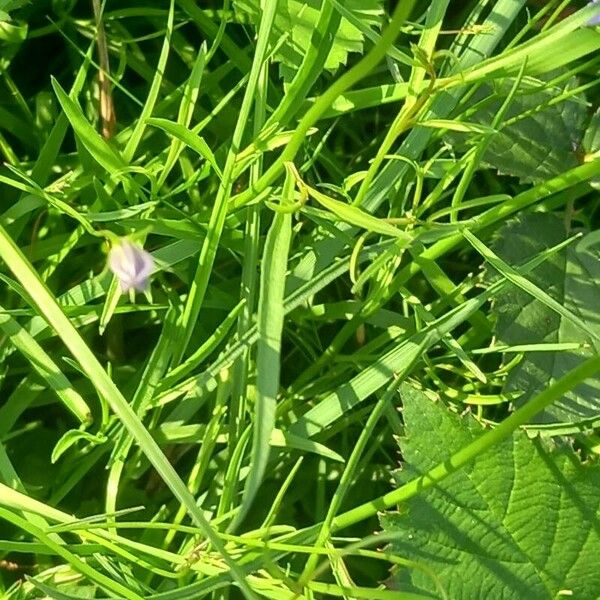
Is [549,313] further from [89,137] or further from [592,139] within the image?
[89,137]

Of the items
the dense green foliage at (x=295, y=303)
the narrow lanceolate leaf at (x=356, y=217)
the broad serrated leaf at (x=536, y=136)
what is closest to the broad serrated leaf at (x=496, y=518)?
the dense green foliage at (x=295, y=303)

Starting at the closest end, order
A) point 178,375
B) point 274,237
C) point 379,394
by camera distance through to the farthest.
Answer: point 274,237
point 178,375
point 379,394

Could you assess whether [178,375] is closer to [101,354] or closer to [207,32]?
[101,354]

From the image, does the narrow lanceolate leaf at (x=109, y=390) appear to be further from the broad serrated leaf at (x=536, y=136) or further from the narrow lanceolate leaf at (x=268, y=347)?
the broad serrated leaf at (x=536, y=136)

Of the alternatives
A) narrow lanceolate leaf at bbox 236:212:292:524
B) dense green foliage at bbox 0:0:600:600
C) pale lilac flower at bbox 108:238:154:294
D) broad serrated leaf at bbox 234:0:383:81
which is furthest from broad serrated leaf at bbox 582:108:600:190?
pale lilac flower at bbox 108:238:154:294

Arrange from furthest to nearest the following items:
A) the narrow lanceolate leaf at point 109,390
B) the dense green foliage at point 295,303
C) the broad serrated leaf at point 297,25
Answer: the broad serrated leaf at point 297,25
the dense green foliage at point 295,303
the narrow lanceolate leaf at point 109,390

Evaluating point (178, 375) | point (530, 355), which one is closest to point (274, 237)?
point (178, 375)

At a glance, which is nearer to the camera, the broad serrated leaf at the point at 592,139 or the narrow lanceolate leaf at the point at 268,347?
the narrow lanceolate leaf at the point at 268,347

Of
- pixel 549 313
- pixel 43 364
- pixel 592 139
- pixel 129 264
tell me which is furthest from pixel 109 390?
pixel 592 139
